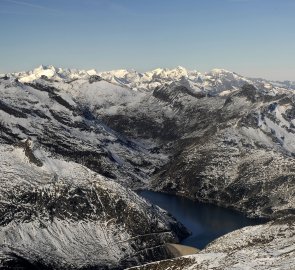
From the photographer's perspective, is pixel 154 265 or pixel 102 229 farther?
pixel 102 229

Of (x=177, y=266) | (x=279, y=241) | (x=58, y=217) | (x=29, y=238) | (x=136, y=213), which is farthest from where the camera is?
(x=136, y=213)

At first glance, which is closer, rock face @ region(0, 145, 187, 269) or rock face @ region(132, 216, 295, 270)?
rock face @ region(132, 216, 295, 270)

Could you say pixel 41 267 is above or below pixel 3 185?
below

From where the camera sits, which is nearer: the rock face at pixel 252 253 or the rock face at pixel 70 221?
the rock face at pixel 252 253

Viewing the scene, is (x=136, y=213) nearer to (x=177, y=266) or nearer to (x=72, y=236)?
(x=72, y=236)

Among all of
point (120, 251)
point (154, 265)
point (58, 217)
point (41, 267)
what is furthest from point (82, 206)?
point (154, 265)

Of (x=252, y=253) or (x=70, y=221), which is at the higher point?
(x=70, y=221)

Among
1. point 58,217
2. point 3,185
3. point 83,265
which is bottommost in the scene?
point 83,265

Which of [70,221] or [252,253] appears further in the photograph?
[70,221]
